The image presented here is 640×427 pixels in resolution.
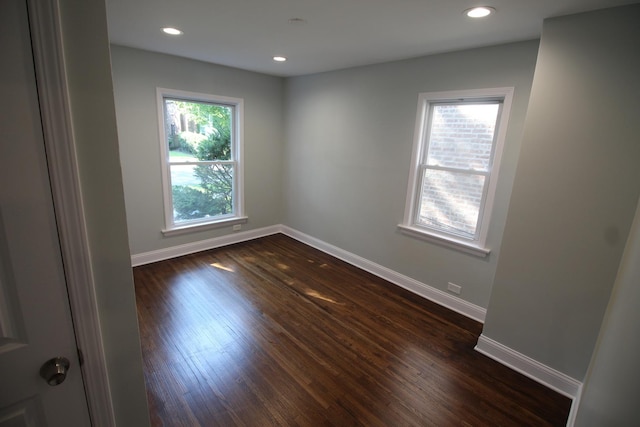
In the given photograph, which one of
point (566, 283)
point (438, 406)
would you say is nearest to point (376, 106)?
point (566, 283)

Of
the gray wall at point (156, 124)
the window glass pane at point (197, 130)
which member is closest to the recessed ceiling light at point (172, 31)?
the gray wall at point (156, 124)

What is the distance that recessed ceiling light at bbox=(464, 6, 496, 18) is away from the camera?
1.80m

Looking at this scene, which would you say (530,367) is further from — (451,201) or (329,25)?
(329,25)

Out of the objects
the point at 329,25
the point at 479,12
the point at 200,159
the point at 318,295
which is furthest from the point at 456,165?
the point at 200,159

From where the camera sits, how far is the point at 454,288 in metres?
2.97

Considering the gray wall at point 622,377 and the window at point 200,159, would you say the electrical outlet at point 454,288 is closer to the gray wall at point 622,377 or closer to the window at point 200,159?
the gray wall at point 622,377

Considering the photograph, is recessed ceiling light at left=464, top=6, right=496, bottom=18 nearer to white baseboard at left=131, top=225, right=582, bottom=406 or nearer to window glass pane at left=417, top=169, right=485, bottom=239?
window glass pane at left=417, top=169, right=485, bottom=239

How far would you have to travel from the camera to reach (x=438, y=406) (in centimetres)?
189

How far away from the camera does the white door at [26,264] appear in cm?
78

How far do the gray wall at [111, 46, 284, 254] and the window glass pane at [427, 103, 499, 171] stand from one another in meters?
2.50

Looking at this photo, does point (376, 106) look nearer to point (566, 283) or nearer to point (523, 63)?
point (523, 63)

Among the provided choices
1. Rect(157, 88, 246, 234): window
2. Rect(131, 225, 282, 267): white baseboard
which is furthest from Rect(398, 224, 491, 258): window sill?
Rect(157, 88, 246, 234): window

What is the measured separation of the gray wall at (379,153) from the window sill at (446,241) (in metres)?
0.06

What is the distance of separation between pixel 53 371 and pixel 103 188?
1.98 ft
